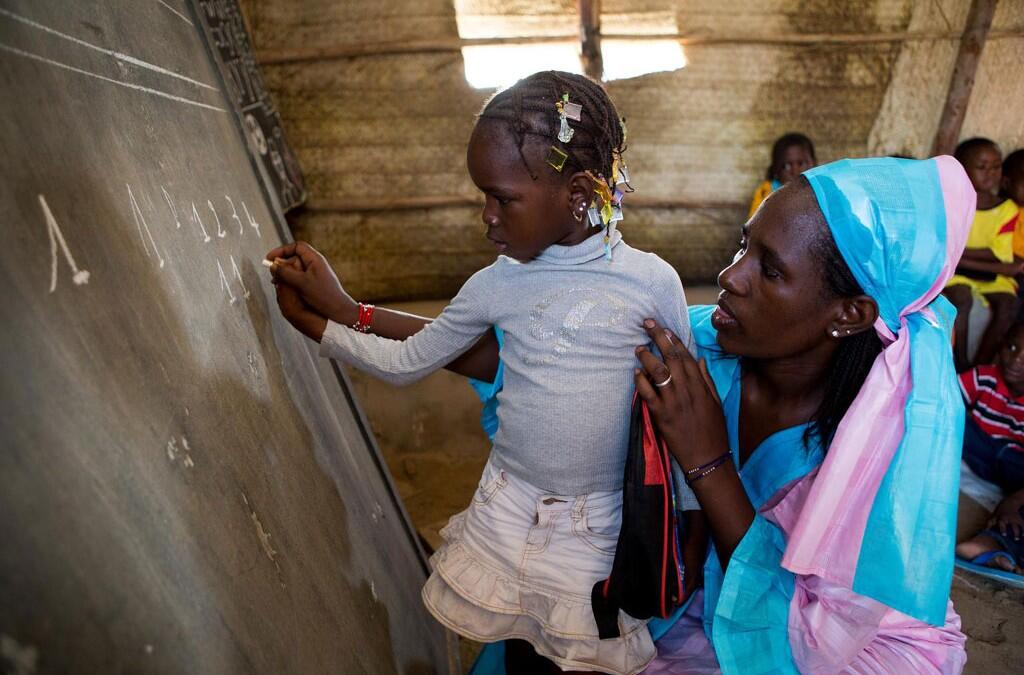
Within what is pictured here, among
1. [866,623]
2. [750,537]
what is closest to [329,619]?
[750,537]

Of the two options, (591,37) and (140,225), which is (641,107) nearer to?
(591,37)

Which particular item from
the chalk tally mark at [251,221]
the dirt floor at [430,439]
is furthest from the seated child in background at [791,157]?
the chalk tally mark at [251,221]

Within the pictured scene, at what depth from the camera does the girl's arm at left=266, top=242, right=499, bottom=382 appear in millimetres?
1240

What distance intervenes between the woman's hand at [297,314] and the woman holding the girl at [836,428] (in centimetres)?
5

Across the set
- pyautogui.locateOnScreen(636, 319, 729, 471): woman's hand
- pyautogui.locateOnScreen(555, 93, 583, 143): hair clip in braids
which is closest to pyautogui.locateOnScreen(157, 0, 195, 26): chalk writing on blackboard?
pyautogui.locateOnScreen(555, 93, 583, 143): hair clip in braids

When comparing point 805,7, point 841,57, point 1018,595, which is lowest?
point 1018,595

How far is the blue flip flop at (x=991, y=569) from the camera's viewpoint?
2363 mm

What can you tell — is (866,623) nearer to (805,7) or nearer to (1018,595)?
(1018,595)

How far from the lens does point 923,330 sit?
3.65 feet

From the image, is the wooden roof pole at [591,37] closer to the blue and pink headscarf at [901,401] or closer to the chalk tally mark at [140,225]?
the blue and pink headscarf at [901,401]

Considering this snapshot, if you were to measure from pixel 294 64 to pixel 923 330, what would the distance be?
3895 mm

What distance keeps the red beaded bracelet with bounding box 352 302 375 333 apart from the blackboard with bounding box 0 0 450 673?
151 millimetres

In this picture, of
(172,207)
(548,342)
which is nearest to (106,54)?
(172,207)

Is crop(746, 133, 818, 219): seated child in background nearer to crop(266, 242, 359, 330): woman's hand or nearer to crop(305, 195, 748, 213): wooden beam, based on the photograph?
crop(305, 195, 748, 213): wooden beam
